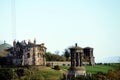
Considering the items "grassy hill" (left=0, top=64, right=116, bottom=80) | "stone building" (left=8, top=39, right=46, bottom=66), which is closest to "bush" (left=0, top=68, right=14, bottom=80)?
"grassy hill" (left=0, top=64, right=116, bottom=80)

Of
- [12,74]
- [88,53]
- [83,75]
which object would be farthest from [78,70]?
[88,53]

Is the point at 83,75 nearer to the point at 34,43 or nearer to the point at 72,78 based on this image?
the point at 72,78

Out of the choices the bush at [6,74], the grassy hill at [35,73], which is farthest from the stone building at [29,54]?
the bush at [6,74]

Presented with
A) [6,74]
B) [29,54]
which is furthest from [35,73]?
[29,54]

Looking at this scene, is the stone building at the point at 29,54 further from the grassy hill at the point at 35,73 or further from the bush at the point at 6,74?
the bush at the point at 6,74

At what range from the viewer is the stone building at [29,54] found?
4377 inches

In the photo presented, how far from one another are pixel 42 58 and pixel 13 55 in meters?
9.16

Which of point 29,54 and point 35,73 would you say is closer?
point 35,73

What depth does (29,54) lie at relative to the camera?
111 m

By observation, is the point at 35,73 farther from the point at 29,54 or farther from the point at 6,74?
the point at 29,54

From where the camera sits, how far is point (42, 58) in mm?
113188

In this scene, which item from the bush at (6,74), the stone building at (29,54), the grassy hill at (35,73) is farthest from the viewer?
the stone building at (29,54)

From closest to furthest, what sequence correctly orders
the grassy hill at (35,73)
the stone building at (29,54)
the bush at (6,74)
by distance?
1. the grassy hill at (35,73)
2. the bush at (6,74)
3. the stone building at (29,54)

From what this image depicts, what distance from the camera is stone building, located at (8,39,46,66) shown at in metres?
111
